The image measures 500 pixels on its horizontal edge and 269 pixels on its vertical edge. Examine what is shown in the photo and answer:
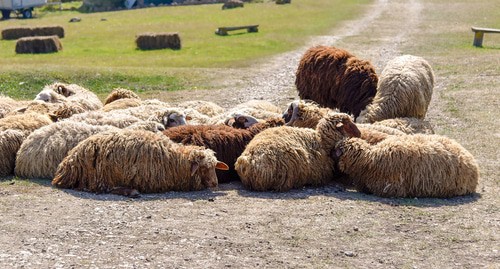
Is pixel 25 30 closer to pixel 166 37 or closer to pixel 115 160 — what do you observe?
pixel 166 37

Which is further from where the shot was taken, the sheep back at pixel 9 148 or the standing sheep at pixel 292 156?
the sheep back at pixel 9 148

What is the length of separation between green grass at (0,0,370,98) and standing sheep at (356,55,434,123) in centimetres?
885

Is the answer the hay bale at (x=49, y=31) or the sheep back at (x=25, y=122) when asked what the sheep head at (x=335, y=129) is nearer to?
the sheep back at (x=25, y=122)

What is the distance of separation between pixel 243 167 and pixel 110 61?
19.7m

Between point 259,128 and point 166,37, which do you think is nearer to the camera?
point 259,128

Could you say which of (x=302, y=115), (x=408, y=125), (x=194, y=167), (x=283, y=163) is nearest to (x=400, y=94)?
(x=408, y=125)

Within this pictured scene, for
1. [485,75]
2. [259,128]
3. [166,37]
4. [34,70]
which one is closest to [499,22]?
[166,37]

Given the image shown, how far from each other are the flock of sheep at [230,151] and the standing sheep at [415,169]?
1 centimetres

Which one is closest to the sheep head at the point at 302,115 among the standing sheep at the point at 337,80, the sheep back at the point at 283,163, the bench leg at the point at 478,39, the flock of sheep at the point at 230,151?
the flock of sheep at the point at 230,151

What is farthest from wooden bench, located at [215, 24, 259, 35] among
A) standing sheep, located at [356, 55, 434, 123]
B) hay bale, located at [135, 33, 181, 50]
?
standing sheep, located at [356, 55, 434, 123]

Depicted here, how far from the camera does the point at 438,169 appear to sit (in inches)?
428

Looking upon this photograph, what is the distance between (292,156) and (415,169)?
169 cm

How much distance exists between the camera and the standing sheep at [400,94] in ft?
48.0

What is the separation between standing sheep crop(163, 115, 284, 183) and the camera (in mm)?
12023
